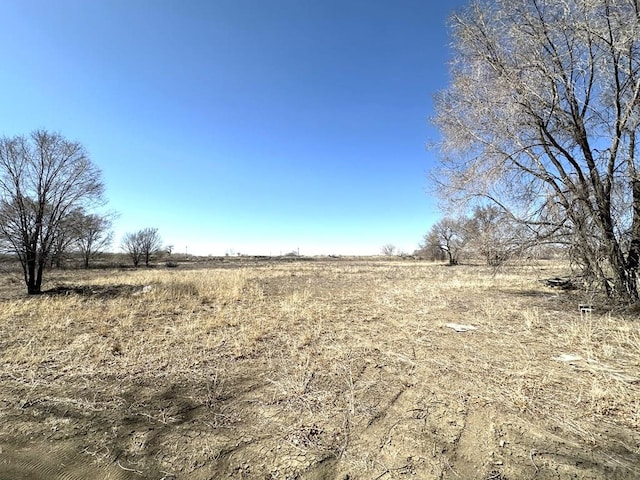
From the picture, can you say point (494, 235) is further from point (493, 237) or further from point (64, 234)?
point (64, 234)

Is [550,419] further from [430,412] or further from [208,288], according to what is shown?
[208,288]

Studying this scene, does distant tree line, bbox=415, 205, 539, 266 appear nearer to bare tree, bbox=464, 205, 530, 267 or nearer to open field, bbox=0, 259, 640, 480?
bare tree, bbox=464, 205, 530, 267

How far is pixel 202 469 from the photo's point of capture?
2.50m

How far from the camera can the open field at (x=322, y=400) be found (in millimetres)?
2529

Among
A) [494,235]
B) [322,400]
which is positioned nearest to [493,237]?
[494,235]

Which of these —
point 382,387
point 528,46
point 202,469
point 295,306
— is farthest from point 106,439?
point 528,46

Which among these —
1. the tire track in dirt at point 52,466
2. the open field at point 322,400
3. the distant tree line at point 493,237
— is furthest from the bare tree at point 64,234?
the distant tree line at point 493,237

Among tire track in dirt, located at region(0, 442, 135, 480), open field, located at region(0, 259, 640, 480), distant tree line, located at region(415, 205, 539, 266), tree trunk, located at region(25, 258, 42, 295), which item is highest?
distant tree line, located at region(415, 205, 539, 266)

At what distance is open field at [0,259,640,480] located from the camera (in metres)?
2.53

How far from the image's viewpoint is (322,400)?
11.8ft

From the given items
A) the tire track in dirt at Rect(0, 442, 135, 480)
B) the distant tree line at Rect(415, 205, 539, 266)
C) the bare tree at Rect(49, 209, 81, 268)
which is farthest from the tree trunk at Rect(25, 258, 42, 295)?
the distant tree line at Rect(415, 205, 539, 266)

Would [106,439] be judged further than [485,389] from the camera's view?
No

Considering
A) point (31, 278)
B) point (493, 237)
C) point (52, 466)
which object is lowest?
point (52, 466)

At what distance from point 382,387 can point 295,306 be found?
6057 millimetres
